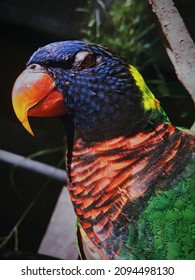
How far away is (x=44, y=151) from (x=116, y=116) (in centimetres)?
45

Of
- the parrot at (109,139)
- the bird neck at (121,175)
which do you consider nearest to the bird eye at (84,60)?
the parrot at (109,139)

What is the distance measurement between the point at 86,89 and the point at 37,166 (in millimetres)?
471

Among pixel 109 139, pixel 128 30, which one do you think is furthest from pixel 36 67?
pixel 128 30

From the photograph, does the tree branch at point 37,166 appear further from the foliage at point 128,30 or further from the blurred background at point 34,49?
the foliage at point 128,30

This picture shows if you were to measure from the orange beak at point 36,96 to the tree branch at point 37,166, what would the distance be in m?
0.36

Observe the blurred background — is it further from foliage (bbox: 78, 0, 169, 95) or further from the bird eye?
the bird eye

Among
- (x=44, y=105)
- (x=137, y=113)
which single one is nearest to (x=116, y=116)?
(x=137, y=113)

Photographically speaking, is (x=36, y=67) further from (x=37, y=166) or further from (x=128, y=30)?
(x=128, y=30)

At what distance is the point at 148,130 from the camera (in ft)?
2.48

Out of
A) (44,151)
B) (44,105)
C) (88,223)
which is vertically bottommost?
(88,223)

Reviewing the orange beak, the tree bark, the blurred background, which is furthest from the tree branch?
the tree bark

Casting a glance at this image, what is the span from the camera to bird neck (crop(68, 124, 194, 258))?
728mm

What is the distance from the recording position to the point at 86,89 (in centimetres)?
75
